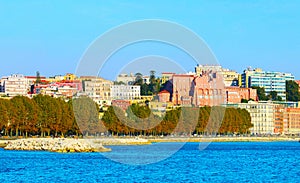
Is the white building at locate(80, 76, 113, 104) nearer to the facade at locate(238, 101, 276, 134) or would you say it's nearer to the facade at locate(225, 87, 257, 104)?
the facade at locate(225, 87, 257, 104)

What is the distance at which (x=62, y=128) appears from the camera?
7894 centimetres

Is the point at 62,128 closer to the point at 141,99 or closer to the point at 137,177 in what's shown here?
the point at 137,177

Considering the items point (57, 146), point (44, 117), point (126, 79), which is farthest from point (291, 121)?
point (57, 146)

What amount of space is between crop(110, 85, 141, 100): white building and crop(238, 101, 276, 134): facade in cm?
2175

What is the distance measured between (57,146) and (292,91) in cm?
11858

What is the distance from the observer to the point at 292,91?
172625mm

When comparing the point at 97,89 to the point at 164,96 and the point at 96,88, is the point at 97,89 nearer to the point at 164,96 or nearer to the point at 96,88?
the point at 96,88

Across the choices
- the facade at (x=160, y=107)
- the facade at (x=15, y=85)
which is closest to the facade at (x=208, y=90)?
the facade at (x=160, y=107)

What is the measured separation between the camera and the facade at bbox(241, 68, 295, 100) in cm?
17300

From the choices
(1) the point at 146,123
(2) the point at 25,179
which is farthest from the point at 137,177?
(1) the point at 146,123

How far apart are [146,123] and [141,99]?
44.6 m

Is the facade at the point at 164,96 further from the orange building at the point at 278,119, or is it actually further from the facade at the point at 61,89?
the orange building at the point at 278,119

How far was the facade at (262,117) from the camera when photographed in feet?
420

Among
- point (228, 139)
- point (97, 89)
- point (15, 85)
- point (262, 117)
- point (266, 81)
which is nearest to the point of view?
point (228, 139)
